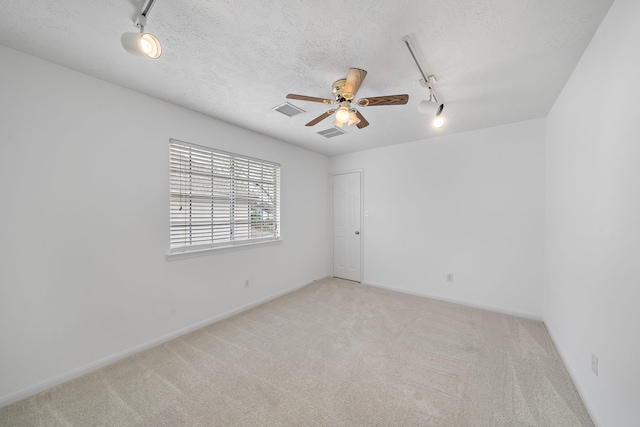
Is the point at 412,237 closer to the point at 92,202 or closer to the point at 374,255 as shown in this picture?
→ the point at 374,255

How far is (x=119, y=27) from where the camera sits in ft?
5.01

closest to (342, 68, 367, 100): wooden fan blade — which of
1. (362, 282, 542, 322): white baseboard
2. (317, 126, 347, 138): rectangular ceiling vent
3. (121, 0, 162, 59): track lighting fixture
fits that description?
(121, 0, 162, 59): track lighting fixture

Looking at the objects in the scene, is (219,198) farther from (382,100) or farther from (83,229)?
(382,100)

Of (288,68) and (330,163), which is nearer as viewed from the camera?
(288,68)

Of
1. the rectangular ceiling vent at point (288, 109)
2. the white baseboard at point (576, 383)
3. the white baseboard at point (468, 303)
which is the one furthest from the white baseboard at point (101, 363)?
the white baseboard at point (576, 383)

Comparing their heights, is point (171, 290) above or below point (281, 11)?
below

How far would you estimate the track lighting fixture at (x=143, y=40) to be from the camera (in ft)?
4.23

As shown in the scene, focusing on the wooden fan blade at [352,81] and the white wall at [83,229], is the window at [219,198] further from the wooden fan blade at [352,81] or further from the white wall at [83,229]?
the wooden fan blade at [352,81]

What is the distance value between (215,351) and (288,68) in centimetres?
276

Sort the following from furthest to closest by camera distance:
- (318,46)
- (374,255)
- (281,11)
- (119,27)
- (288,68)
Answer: (374,255), (288,68), (318,46), (119,27), (281,11)

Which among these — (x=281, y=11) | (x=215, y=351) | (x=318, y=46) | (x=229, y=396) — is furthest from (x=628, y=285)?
(x=215, y=351)

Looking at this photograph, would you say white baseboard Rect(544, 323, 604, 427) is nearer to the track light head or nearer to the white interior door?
the white interior door

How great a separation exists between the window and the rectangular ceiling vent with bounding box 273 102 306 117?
0.98 meters

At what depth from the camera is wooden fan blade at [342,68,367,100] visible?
1.75m
